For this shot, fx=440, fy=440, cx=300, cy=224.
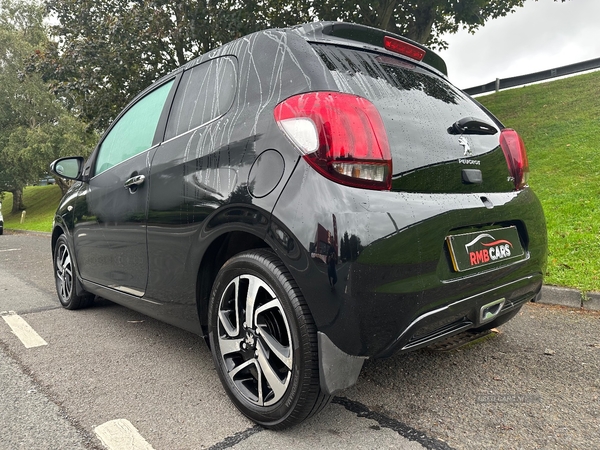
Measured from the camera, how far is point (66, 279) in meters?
4.04

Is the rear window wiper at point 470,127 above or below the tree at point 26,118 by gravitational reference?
below

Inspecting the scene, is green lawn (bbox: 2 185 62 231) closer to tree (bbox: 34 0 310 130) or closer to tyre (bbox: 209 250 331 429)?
tree (bbox: 34 0 310 130)

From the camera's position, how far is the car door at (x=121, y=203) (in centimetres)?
258

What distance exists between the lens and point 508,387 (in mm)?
2127

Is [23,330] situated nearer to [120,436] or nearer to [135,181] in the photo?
[135,181]

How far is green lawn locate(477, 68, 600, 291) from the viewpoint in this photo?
4168 mm

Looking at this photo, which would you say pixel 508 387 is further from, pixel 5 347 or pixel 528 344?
pixel 5 347

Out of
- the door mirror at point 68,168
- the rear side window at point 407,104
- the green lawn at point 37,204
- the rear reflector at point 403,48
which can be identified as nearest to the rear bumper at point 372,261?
the rear side window at point 407,104

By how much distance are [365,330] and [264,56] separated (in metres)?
1.31

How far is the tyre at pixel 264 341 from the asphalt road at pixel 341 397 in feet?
0.46

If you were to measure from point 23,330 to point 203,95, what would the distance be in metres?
2.41

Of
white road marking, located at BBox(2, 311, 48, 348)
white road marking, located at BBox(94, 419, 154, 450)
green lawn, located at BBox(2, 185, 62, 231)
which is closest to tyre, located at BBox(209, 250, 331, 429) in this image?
white road marking, located at BBox(94, 419, 154, 450)

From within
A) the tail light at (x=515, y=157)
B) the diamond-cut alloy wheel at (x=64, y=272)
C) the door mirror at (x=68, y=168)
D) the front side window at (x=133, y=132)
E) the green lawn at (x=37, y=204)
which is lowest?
the green lawn at (x=37, y=204)

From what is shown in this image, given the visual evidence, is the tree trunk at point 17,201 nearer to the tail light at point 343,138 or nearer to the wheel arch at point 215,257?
the wheel arch at point 215,257
